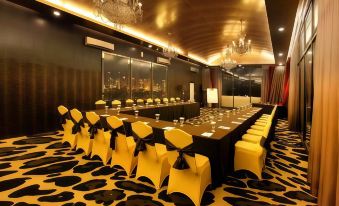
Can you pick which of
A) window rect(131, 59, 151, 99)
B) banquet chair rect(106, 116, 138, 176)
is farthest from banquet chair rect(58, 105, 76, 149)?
window rect(131, 59, 151, 99)

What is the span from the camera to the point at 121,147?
10.2 feet

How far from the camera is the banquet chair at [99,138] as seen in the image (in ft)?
11.0

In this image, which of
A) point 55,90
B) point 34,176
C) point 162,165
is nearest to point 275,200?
point 162,165

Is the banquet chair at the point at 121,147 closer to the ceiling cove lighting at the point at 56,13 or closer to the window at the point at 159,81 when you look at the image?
the ceiling cove lighting at the point at 56,13

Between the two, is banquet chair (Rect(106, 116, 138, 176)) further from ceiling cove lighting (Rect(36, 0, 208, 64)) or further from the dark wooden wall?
the dark wooden wall

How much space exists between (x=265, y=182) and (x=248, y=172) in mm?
316

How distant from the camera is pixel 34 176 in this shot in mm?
2891

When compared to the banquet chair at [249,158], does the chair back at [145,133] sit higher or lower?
higher

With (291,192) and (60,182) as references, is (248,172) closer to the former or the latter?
(291,192)

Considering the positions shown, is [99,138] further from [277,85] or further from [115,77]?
[277,85]

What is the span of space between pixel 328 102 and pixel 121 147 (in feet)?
9.11

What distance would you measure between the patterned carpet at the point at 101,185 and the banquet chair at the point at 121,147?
16 cm

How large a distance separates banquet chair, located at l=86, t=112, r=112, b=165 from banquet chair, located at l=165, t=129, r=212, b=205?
1.45 m

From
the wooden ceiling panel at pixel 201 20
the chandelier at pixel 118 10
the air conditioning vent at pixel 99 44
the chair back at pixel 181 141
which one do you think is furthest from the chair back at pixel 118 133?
the air conditioning vent at pixel 99 44
